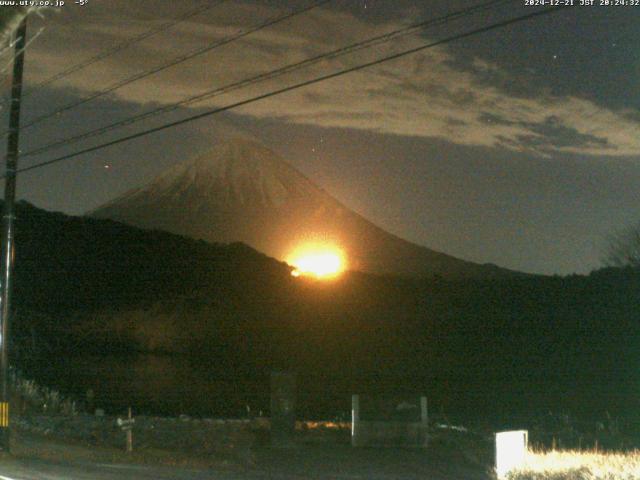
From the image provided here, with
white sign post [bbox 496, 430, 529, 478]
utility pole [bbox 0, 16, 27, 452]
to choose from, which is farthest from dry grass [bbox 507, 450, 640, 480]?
utility pole [bbox 0, 16, 27, 452]

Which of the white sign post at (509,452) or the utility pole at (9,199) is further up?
the utility pole at (9,199)

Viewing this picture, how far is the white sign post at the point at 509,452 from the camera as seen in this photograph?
1402 centimetres

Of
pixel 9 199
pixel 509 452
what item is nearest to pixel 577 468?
pixel 509 452

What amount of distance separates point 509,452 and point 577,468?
1.51m

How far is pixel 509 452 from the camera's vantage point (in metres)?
14.4

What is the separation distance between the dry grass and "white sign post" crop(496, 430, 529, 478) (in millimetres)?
156

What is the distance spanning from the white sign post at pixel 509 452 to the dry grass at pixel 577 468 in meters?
0.16

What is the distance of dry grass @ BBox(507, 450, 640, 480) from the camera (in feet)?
40.3

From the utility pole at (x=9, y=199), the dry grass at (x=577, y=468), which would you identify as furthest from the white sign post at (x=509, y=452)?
the utility pole at (x=9, y=199)

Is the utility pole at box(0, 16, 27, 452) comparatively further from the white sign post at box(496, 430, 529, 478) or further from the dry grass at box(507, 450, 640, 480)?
the dry grass at box(507, 450, 640, 480)

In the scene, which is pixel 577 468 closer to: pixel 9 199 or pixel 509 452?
pixel 509 452

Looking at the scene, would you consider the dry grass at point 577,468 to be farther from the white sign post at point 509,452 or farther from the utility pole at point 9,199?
the utility pole at point 9,199

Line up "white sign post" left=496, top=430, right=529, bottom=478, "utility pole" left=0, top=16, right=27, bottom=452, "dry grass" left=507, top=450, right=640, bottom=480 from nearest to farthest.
A: "dry grass" left=507, top=450, right=640, bottom=480
"white sign post" left=496, top=430, right=529, bottom=478
"utility pole" left=0, top=16, right=27, bottom=452

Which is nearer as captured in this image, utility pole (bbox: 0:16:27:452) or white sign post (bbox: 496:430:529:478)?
white sign post (bbox: 496:430:529:478)
